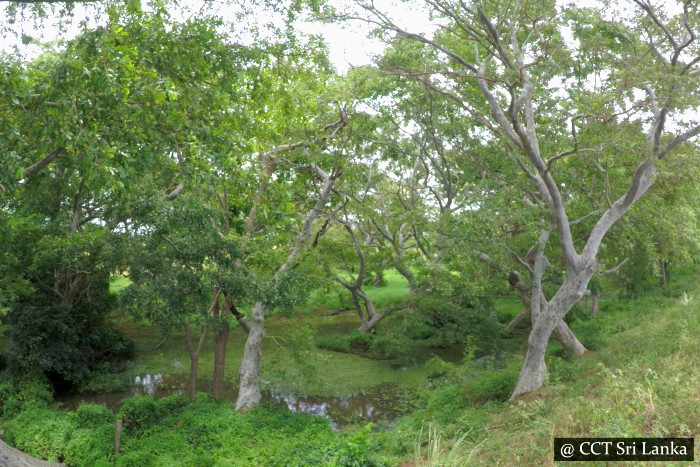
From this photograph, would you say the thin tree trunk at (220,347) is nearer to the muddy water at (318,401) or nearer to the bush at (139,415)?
the muddy water at (318,401)

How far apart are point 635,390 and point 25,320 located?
55.0ft

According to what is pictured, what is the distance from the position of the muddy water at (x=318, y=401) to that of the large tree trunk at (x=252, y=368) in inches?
50.3

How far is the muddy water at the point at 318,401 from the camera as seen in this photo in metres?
16.0

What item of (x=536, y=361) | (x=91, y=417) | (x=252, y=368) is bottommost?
(x=91, y=417)

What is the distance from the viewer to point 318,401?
687 inches

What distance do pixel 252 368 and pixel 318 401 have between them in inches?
123

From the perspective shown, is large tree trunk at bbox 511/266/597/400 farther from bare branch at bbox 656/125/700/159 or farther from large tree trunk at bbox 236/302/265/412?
large tree trunk at bbox 236/302/265/412

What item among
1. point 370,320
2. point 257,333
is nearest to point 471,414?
point 257,333

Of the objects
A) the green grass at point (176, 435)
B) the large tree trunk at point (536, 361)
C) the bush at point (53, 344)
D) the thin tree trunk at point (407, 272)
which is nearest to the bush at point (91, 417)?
the green grass at point (176, 435)

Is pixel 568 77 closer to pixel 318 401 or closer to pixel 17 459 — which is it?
pixel 318 401

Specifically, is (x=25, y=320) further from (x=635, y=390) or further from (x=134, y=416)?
(x=635, y=390)

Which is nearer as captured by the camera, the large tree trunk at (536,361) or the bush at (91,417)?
the large tree trunk at (536,361)

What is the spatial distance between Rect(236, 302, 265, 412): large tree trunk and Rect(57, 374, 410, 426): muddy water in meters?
1.28

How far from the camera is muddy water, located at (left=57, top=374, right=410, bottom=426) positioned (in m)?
16.0
